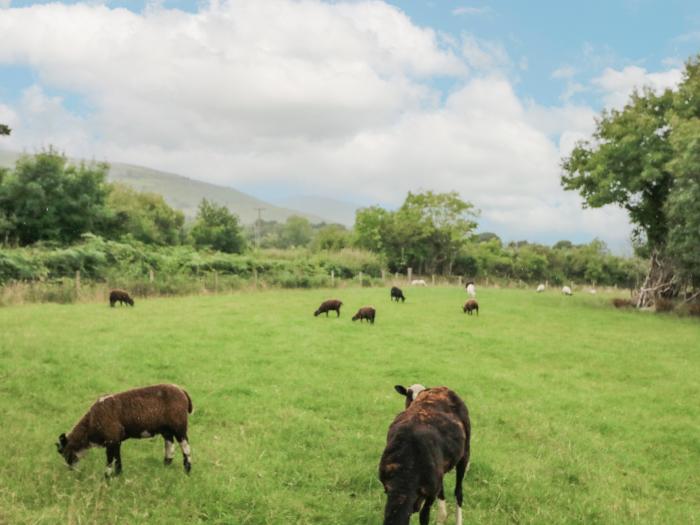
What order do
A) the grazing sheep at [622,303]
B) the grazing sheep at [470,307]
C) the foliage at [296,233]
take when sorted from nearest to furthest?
the grazing sheep at [470,307]
the grazing sheep at [622,303]
the foliage at [296,233]

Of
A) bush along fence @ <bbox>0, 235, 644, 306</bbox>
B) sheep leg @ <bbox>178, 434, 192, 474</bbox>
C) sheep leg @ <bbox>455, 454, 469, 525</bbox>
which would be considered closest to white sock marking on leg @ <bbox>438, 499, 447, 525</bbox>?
sheep leg @ <bbox>455, 454, 469, 525</bbox>

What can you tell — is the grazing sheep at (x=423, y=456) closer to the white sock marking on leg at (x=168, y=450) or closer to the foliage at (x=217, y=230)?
the white sock marking on leg at (x=168, y=450)

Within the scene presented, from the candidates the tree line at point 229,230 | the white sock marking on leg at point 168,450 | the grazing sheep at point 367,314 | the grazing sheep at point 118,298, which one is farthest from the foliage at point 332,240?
the white sock marking on leg at point 168,450

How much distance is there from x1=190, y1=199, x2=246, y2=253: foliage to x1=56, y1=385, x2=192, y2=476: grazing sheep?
5775 cm

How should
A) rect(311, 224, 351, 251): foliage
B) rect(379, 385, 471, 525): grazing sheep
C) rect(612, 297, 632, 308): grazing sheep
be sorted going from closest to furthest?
rect(379, 385, 471, 525): grazing sheep
rect(612, 297, 632, 308): grazing sheep
rect(311, 224, 351, 251): foliage

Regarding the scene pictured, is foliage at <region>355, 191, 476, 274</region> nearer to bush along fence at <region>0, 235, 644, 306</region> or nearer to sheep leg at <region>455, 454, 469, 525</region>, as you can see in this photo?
bush along fence at <region>0, 235, 644, 306</region>


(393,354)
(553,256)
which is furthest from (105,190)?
(553,256)

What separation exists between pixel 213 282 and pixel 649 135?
3097cm

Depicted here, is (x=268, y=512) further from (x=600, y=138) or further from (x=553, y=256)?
(x=553, y=256)

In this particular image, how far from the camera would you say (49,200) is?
42625mm

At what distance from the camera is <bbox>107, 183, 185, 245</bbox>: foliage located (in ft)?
161

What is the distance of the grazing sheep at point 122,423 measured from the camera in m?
7.14

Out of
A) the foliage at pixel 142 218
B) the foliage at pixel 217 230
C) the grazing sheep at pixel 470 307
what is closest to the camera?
the grazing sheep at pixel 470 307

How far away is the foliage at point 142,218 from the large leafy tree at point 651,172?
3926 cm
